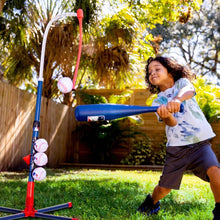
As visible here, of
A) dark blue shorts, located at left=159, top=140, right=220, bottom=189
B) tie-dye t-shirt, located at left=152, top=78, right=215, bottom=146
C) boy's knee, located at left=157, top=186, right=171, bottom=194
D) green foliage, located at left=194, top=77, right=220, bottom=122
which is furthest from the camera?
green foliage, located at left=194, top=77, right=220, bottom=122

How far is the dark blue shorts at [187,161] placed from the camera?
2396mm

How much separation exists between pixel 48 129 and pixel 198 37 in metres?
12.2

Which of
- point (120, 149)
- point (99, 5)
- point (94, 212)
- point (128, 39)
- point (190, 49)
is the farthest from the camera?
point (190, 49)

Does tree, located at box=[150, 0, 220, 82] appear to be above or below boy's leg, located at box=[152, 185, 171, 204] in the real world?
above

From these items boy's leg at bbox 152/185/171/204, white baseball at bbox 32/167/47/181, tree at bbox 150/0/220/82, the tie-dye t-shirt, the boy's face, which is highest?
tree at bbox 150/0/220/82

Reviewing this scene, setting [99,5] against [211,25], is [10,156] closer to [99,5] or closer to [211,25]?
[99,5]

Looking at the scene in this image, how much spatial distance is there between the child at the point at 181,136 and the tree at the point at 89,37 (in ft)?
14.5

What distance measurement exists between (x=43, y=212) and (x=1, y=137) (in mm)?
3838

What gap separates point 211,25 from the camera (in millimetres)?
16578

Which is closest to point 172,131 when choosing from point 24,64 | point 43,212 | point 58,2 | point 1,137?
point 43,212

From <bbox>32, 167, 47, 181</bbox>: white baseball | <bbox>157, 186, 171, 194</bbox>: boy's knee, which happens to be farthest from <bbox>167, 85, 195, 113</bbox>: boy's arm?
<bbox>32, 167, 47, 181</bbox>: white baseball

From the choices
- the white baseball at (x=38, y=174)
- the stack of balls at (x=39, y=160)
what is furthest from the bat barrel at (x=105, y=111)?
the white baseball at (x=38, y=174)

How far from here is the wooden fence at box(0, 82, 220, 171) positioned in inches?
254

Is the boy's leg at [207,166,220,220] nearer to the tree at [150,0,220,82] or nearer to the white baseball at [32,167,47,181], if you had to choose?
the white baseball at [32,167,47,181]
